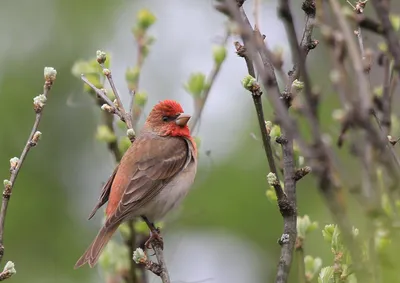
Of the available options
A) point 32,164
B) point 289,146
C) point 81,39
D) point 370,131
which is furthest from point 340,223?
point 81,39

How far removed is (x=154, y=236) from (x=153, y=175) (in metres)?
0.93

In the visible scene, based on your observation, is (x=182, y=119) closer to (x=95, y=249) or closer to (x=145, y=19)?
(x=145, y=19)

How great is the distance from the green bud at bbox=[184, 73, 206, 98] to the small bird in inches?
33.9

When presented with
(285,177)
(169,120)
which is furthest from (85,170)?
(285,177)

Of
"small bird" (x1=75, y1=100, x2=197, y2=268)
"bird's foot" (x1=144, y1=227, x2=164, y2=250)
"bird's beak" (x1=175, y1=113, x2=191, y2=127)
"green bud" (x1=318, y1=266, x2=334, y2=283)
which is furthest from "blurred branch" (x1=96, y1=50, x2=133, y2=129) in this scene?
"green bud" (x1=318, y1=266, x2=334, y2=283)

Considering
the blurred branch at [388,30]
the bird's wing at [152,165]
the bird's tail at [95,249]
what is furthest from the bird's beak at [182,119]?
the blurred branch at [388,30]

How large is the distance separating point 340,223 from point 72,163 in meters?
8.76

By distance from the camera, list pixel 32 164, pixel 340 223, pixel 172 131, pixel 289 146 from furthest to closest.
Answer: pixel 32 164 < pixel 172 131 < pixel 289 146 < pixel 340 223

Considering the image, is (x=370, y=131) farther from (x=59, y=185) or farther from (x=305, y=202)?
(x=59, y=185)

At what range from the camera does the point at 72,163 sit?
1066cm

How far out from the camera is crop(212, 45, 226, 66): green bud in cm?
532

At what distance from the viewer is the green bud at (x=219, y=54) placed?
210 inches

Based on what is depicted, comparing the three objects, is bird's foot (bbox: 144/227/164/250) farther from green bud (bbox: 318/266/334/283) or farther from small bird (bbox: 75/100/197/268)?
green bud (bbox: 318/266/334/283)

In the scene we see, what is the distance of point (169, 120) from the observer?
6.95m
